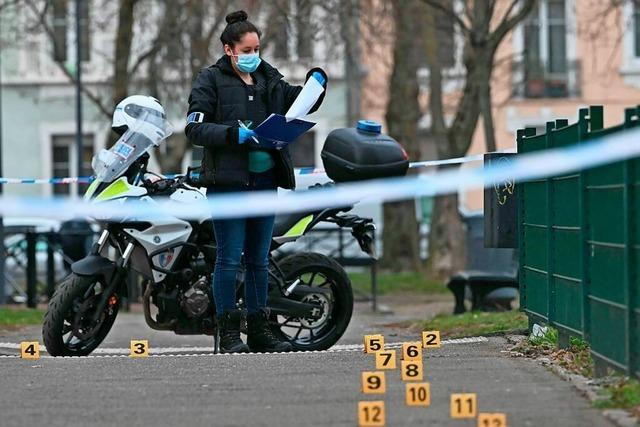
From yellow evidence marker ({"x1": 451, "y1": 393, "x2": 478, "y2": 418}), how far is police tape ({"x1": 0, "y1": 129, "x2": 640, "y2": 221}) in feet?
7.00

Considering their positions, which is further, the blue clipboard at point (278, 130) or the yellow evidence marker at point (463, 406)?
the blue clipboard at point (278, 130)

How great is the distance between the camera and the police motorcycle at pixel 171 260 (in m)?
10.1

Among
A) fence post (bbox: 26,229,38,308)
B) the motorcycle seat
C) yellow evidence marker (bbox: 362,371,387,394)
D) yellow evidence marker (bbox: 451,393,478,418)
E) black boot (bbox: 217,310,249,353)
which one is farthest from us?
fence post (bbox: 26,229,38,308)

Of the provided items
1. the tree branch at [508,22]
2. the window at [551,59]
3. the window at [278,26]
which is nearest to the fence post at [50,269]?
the window at [278,26]

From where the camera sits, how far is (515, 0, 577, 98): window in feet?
141

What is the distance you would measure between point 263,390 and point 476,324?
5.19 meters

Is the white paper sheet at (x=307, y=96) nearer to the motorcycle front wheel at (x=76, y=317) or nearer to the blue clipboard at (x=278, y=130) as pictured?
the blue clipboard at (x=278, y=130)

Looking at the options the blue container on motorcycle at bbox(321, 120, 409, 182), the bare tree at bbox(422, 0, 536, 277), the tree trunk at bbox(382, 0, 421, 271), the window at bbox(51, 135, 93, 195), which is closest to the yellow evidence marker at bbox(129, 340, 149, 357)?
the blue container on motorcycle at bbox(321, 120, 409, 182)

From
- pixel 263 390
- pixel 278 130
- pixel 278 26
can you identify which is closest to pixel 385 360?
pixel 263 390

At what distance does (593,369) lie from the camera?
25.8 feet

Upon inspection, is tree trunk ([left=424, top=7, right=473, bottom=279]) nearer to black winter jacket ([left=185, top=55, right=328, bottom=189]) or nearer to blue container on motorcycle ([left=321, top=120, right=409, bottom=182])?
blue container on motorcycle ([left=321, top=120, right=409, bottom=182])

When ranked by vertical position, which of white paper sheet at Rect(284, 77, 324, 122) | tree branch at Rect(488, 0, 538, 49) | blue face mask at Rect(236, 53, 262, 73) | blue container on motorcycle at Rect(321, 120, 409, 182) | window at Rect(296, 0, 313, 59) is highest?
window at Rect(296, 0, 313, 59)

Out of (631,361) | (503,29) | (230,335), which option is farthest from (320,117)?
(631,361)

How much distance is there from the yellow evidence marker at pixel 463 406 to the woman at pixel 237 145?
9.67ft
